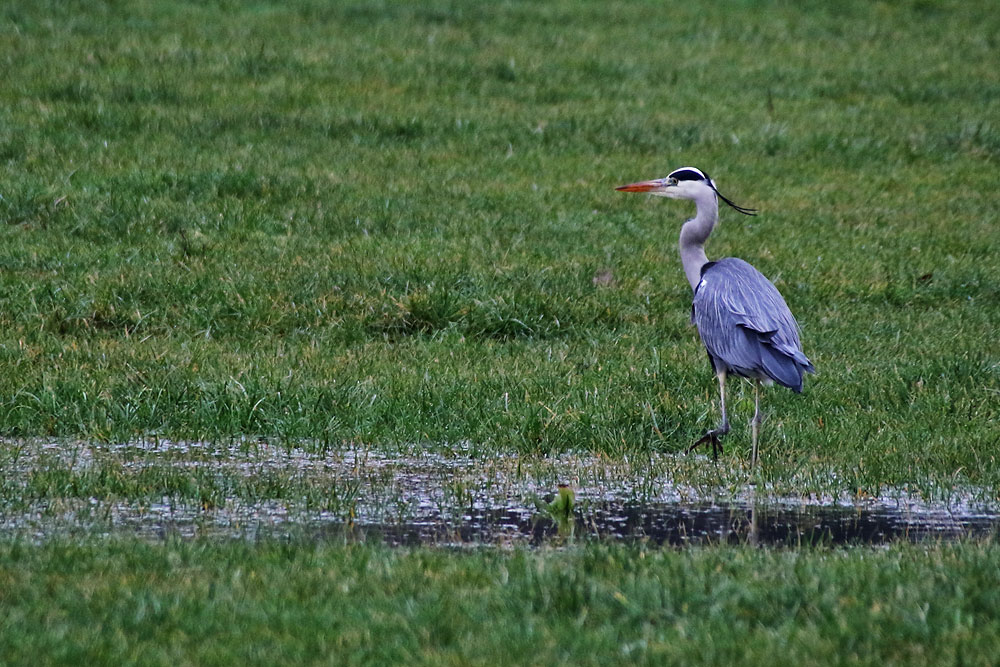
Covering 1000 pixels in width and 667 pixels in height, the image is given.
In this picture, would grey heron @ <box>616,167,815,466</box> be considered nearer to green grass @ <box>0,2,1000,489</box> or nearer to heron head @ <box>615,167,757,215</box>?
heron head @ <box>615,167,757,215</box>

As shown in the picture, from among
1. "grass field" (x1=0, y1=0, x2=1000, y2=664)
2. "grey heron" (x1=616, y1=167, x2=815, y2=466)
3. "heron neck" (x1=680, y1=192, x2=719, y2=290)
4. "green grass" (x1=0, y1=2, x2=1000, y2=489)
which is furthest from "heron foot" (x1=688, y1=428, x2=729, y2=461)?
"heron neck" (x1=680, y1=192, x2=719, y2=290)

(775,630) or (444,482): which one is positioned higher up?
(775,630)

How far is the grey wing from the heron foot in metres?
0.40

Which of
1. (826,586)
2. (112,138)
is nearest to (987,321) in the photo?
(826,586)

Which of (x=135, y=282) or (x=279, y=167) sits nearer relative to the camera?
(x=135, y=282)

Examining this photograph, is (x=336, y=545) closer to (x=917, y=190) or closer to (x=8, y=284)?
(x=8, y=284)

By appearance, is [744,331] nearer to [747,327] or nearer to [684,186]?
[747,327]

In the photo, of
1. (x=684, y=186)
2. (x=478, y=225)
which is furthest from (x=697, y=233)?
(x=478, y=225)

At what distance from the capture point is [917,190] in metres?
14.8

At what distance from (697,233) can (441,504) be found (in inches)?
125

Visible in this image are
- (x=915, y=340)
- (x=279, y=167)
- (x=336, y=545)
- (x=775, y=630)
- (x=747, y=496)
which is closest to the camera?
(x=775, y=630)

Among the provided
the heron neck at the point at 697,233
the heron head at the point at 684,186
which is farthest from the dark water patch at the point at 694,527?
the heron head at the point at 684,186

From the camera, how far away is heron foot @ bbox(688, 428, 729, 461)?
7.30 meters

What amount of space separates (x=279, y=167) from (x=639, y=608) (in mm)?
9933
